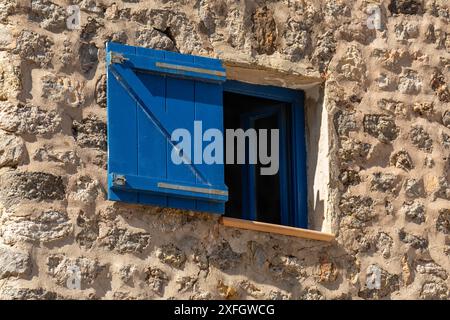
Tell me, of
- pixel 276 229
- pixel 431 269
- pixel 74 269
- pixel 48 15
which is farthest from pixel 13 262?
pixel 431 269

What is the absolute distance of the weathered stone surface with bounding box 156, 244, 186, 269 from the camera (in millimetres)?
9734

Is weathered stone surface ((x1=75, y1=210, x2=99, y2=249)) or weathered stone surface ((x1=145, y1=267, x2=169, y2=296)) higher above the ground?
weathered stone surface ((x1=75, y1=210, x2=99, y2=249))

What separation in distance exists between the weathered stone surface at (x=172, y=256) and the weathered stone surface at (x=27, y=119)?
93 centimetres

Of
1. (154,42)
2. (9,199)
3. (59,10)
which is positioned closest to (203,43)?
(154,42)

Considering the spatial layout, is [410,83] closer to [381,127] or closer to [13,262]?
[381,127]

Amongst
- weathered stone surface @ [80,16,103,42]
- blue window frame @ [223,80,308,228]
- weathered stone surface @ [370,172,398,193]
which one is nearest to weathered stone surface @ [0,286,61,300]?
weathered stone surface @ [80,16,103,42]

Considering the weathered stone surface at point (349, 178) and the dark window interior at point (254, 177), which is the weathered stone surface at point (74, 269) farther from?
the weathered stone surface at point (349, 178)

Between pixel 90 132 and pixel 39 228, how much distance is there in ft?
2.26

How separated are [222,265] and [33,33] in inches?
69.4

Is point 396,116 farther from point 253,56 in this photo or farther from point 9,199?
point 9,199

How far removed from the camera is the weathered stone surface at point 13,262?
927 centimetres

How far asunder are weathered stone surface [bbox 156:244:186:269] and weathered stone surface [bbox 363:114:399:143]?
5.41 feet

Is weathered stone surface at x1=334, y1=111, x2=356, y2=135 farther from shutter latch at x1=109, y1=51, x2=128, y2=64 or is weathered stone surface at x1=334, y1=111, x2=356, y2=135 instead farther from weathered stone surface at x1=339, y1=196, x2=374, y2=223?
shutter latch at x1=109, y1=51, x2=128, y2=64

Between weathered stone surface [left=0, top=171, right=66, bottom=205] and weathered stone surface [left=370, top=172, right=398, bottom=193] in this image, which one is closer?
weathered stone surface [left=0, top=171, right=66, bottom=205]
